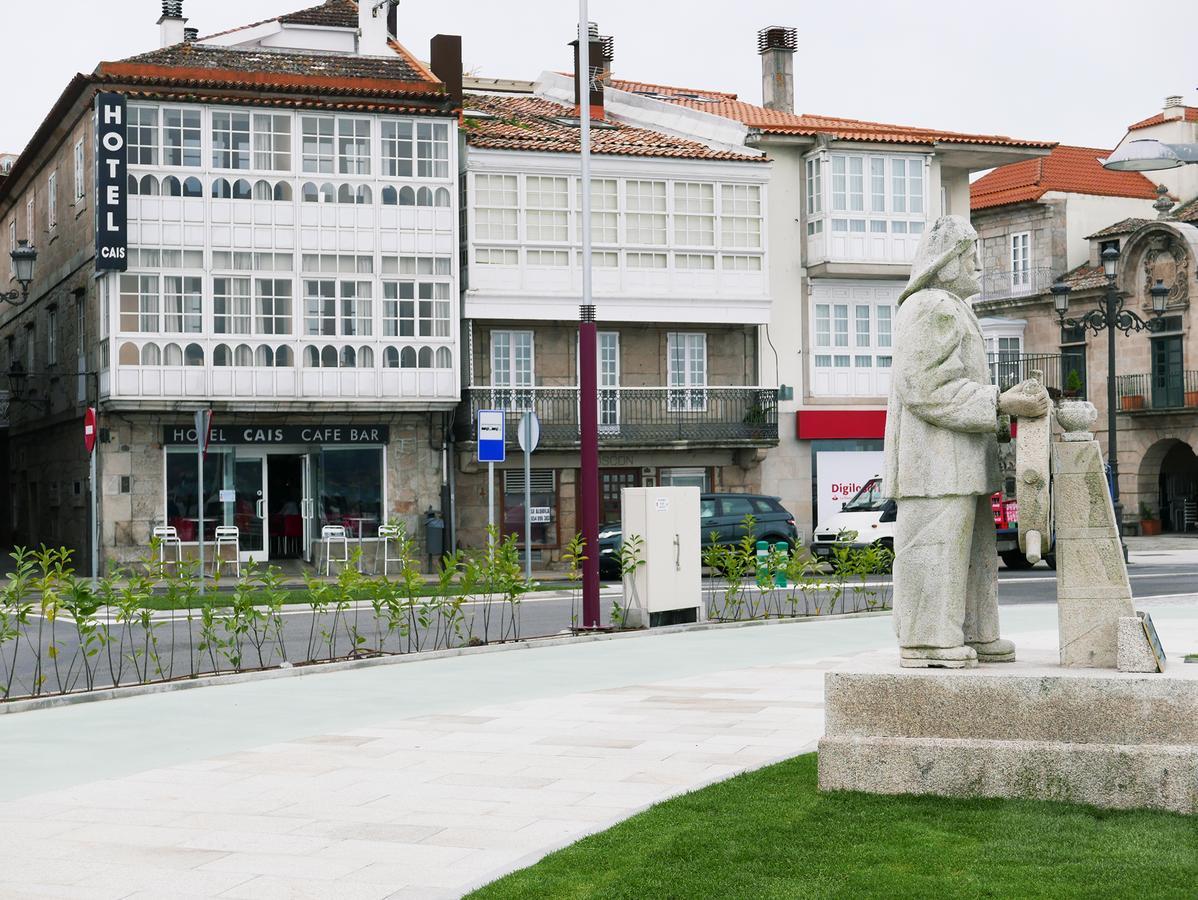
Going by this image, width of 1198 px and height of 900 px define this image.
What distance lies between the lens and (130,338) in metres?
32.8

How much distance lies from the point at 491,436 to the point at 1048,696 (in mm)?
19074

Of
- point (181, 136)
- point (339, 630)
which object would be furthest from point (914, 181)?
point (339, 630)

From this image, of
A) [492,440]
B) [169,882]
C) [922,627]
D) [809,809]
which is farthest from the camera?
[492,440]

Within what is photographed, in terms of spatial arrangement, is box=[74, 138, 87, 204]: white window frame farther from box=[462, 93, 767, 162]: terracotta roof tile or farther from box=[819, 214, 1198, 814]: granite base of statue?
box=[819, 214, 1198, 814]: granite base of statue

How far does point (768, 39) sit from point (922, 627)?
39.0 m

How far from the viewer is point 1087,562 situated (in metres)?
7.95

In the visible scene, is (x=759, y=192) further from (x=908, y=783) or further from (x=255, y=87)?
(x=908, y=783)

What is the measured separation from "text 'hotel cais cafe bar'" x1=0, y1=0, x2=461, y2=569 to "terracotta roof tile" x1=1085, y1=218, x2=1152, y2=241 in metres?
24.4

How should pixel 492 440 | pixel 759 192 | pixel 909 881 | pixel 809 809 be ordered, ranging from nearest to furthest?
pixel 909 881
pixel 809 809
pixel 492 440
pixel 759 192

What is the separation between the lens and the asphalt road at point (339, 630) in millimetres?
15320

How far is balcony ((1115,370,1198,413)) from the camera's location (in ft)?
159

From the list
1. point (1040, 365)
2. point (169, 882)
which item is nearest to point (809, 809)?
point (169, 882)

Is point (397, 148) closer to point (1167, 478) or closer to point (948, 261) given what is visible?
point (948, 261)

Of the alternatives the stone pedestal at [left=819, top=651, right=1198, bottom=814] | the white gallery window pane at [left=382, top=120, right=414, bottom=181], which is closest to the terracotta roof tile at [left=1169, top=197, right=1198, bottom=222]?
the white gallery window pane at [left=382, top=120, right=414, bottom=181]
